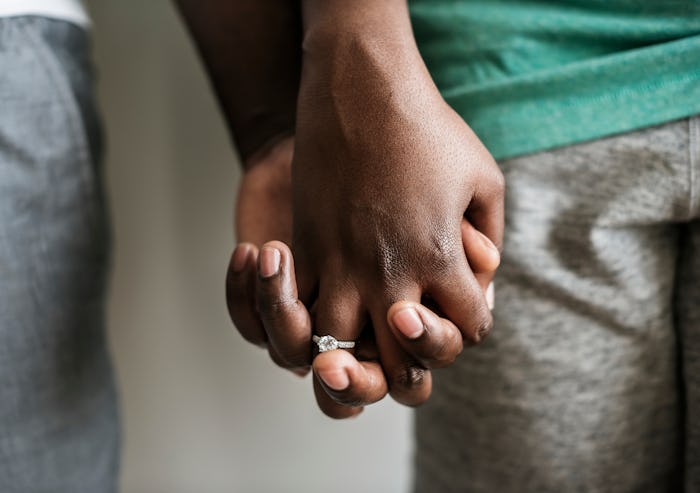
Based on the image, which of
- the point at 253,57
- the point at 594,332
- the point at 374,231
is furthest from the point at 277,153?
the point at 594,332

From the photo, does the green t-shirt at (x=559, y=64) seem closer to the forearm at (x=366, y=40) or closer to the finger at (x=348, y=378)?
the forearm at (x=366, y=40)

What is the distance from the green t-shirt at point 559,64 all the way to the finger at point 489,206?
0.10m

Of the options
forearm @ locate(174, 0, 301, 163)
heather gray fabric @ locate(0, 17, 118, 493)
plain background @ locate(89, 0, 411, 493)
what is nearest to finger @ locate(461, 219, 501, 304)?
forearm @ locate(174, 0, 301, 163)

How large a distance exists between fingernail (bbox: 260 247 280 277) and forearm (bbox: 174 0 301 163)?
0.20 metres

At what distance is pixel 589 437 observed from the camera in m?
0.59

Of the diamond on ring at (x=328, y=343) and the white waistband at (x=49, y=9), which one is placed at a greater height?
the white waistband at (x=49, y=9)

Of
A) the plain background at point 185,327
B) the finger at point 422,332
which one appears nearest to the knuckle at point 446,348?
the finger at point 422,332

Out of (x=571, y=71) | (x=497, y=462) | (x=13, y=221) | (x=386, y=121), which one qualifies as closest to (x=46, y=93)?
(x=13, y=221)

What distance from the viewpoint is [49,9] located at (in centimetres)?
55

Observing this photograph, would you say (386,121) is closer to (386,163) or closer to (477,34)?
(386,163)

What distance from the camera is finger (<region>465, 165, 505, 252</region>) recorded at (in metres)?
0.43

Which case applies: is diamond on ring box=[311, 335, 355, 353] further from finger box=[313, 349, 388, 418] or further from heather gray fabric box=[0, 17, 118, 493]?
heather gray fabric box=[0, 17, 118, 493]

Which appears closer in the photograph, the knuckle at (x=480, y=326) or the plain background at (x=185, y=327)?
the knuckle at (x=480, y=326)

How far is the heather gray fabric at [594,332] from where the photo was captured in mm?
518
